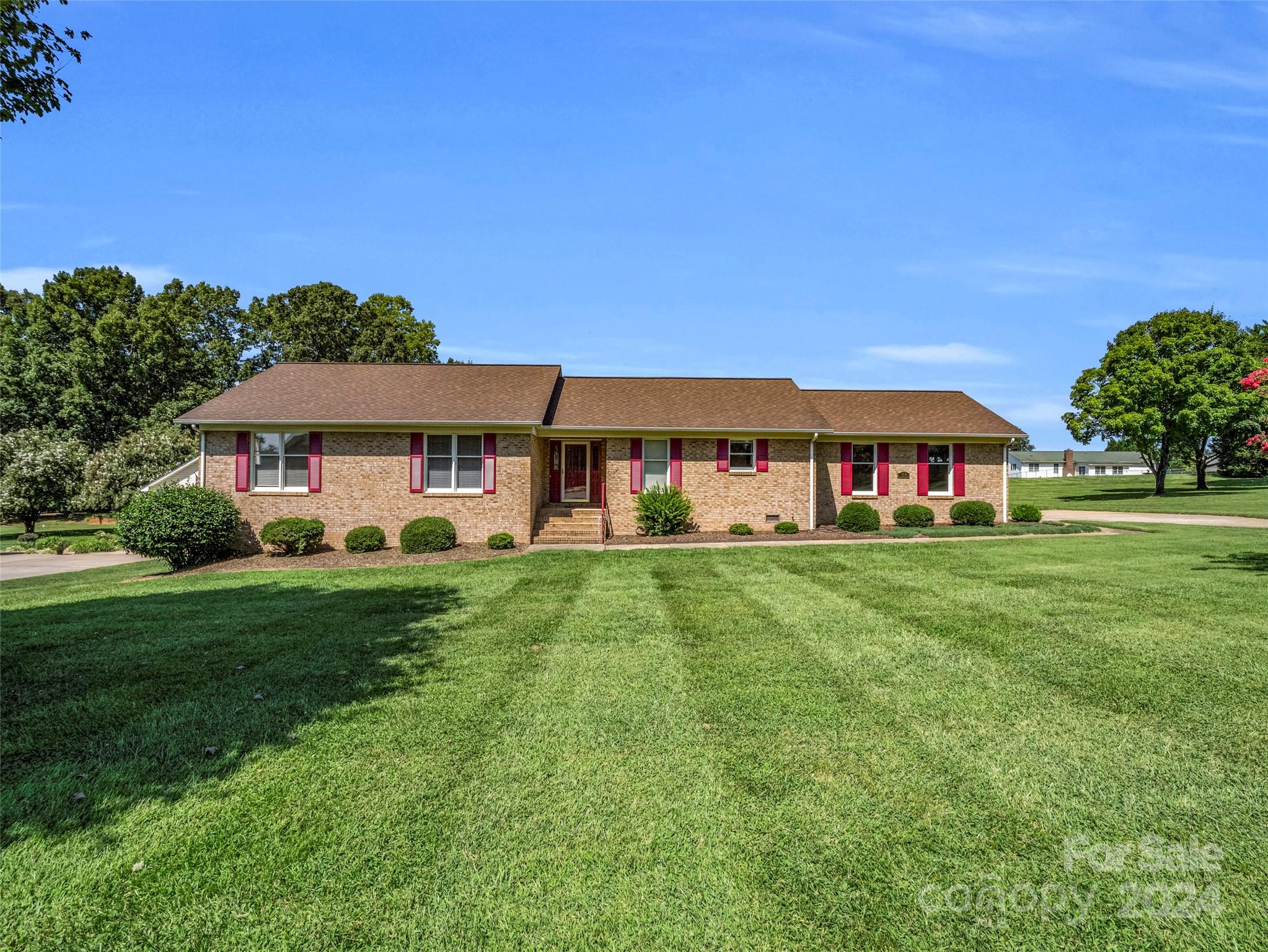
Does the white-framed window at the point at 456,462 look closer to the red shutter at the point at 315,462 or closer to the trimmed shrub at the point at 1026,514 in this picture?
the red shutter at the point at 315,462

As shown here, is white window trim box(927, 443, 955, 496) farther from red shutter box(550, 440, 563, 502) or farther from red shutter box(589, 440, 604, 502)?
red shutter box(550, 440, 563, 502)

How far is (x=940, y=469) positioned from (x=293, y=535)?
19.3 metres

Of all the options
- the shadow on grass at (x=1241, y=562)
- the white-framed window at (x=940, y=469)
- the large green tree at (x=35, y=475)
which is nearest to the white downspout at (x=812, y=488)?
the white-framed window at (x=940, y=469)

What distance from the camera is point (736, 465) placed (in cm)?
1878

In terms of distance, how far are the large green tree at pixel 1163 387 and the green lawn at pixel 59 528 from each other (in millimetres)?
45912

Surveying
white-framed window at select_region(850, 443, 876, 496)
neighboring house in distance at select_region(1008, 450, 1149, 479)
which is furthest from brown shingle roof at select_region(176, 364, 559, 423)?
neighboring house in distance at select_region(1008, 450, 1149, 479)

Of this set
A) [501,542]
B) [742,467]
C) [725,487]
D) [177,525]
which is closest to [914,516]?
[742,467]

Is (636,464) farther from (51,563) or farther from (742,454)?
(51,563)

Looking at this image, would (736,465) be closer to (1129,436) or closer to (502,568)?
(502,568)

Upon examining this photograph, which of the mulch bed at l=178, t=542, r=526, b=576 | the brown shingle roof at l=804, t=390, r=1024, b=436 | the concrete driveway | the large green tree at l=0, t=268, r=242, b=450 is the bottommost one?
the concrete driveway

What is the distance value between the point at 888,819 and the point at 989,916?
2.31ft

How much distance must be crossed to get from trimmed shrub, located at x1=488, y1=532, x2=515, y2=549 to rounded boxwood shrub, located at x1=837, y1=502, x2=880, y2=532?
31.7ft

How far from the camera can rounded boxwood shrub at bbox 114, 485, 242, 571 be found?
14.5 meters

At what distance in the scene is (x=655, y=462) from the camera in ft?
61.1
